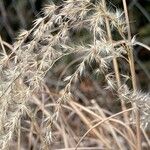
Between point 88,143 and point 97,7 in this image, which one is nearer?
point 97,7

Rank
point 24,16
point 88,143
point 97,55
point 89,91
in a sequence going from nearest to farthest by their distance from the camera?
point 97,55 < point 88,143 < point 89,91 < point 24,16

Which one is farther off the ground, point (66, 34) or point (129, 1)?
point (66, 34)

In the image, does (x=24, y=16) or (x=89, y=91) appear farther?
(x=24, y=16)

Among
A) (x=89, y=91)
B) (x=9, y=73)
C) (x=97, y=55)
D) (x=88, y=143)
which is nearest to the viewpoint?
(x=97, y=55)

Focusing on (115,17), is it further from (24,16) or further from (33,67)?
(24,16)

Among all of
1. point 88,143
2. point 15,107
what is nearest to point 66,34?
point 15,107

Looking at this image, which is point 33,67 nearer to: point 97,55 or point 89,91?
point 97,55

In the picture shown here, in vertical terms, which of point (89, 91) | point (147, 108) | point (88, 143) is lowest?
point (89, 91)

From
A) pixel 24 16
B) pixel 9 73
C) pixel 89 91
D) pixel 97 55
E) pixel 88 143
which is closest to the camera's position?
pixel 97 55

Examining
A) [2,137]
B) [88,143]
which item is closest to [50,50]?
[2,137]
